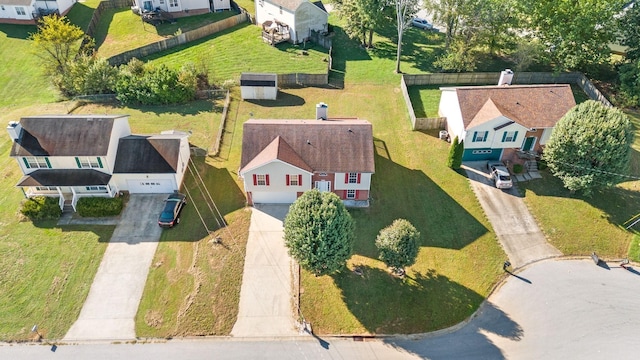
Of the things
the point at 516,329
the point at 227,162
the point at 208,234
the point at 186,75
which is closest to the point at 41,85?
the point at 186,75

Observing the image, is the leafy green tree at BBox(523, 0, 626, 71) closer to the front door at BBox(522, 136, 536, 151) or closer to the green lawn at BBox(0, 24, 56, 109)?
the front door at BBox(522, 136, 536, 151)

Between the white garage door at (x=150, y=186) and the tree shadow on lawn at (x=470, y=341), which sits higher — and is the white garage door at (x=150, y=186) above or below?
above

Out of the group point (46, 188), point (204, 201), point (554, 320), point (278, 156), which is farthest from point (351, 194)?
point (46, 188)

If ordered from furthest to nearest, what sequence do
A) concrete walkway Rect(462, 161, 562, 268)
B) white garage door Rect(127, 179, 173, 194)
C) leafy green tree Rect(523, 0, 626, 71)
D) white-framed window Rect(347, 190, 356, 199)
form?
leafy green tree Rect(523, 0, 626, 71) → white garage door Rect(127, 179, 173, 194) → white-framed window Rect(347, 190, 356, 199) → concrete walkway Rect(462, 161, 562, 268)

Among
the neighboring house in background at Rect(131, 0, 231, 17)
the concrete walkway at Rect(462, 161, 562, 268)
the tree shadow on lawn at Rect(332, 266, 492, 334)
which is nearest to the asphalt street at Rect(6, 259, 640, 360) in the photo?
the tree shadow on lawn at Rect(332, 266, 492, 334)

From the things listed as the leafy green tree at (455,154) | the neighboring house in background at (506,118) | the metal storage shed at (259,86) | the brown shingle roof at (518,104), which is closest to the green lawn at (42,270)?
the metal storage shed at (259,86)

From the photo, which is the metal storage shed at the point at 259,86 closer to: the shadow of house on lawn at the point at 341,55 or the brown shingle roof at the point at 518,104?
the shadow of house on lawn at the point at 341,55

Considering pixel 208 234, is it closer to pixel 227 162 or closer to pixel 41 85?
pixel 227 162

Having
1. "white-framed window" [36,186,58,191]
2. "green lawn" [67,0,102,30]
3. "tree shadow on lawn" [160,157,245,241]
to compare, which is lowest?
"tree shadow on lawn" [160,157,245,241]
